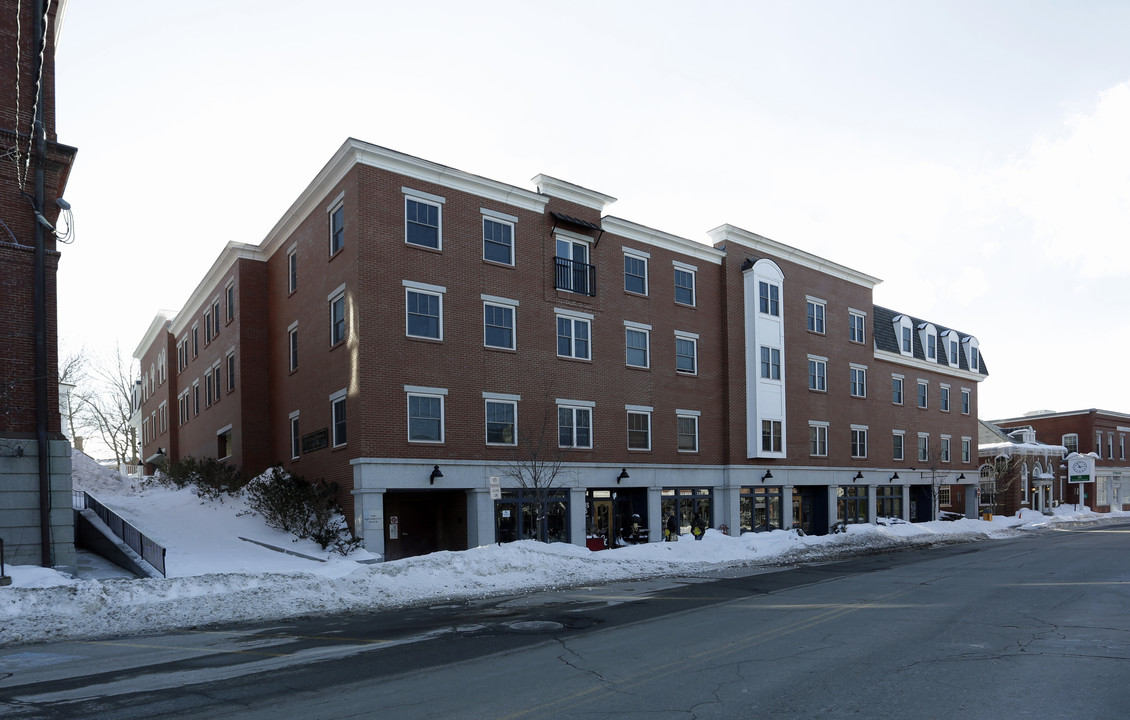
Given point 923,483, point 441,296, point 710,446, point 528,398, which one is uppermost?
→ point 441,296

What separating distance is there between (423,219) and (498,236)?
10.4ft

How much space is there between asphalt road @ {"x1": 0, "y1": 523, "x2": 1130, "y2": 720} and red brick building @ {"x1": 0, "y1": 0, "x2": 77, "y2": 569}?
6766mm

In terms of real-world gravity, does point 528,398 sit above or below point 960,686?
above

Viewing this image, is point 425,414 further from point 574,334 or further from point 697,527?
point 697,527

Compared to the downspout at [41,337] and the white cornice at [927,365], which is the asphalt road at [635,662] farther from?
the white cornice at [927,365]

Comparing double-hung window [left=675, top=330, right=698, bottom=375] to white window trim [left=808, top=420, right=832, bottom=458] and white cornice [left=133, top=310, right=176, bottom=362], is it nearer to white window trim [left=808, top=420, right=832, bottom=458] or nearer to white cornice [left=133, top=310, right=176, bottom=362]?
white window trim [left=808, top=420, right=832, bottom=458]

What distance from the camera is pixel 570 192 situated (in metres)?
32.7

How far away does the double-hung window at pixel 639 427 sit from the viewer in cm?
3450

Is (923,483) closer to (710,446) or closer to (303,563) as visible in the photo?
(710,446)

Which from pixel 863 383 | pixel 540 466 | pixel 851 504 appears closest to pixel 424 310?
pixel 540 466

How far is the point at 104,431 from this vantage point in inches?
2771

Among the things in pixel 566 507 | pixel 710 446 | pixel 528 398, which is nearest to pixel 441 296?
pixel 528 398

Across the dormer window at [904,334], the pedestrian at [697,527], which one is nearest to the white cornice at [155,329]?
the pedestrian at [697,527]

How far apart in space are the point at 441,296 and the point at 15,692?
1978cm
